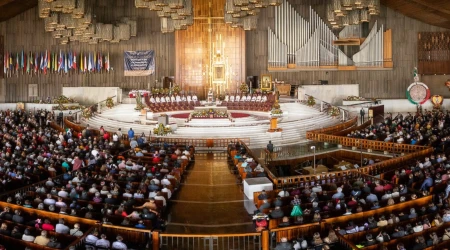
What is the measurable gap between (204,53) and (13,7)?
42.5 ft

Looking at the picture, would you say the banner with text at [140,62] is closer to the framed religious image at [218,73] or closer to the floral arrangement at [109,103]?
the framed religious image at [218,73]

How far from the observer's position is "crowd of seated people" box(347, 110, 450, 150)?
873 inches

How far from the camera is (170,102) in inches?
1248

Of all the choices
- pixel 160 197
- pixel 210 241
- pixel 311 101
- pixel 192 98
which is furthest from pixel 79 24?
pixel 210 241

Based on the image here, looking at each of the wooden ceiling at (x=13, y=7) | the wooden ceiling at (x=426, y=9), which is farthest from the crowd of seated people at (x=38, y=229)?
the wooden ceiling at (x=13, y=7)

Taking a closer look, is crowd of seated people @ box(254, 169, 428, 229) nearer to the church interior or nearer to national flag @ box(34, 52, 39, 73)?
the church interior

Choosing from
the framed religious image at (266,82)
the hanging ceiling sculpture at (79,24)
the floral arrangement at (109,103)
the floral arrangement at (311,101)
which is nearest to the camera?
the hanging ceiling sculpture at (79,24)

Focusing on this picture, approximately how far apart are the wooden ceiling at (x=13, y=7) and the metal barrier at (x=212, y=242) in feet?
87.7

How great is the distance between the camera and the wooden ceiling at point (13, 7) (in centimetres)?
3531

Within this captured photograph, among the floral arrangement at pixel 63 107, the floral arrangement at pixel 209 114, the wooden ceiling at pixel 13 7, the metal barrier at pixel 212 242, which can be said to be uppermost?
the wooden ceiling at pixel 13 7

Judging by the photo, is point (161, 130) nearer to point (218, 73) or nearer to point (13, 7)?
point (218, 73)

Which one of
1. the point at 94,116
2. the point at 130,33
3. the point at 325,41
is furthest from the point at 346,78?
the point at 94,116

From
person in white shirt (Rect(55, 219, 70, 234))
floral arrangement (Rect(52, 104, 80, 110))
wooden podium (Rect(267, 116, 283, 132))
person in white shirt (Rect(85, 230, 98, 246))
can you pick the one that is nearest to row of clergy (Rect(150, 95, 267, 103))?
floral arrangement (Rect(52, 104, 80, 110))

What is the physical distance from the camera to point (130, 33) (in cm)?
3791
